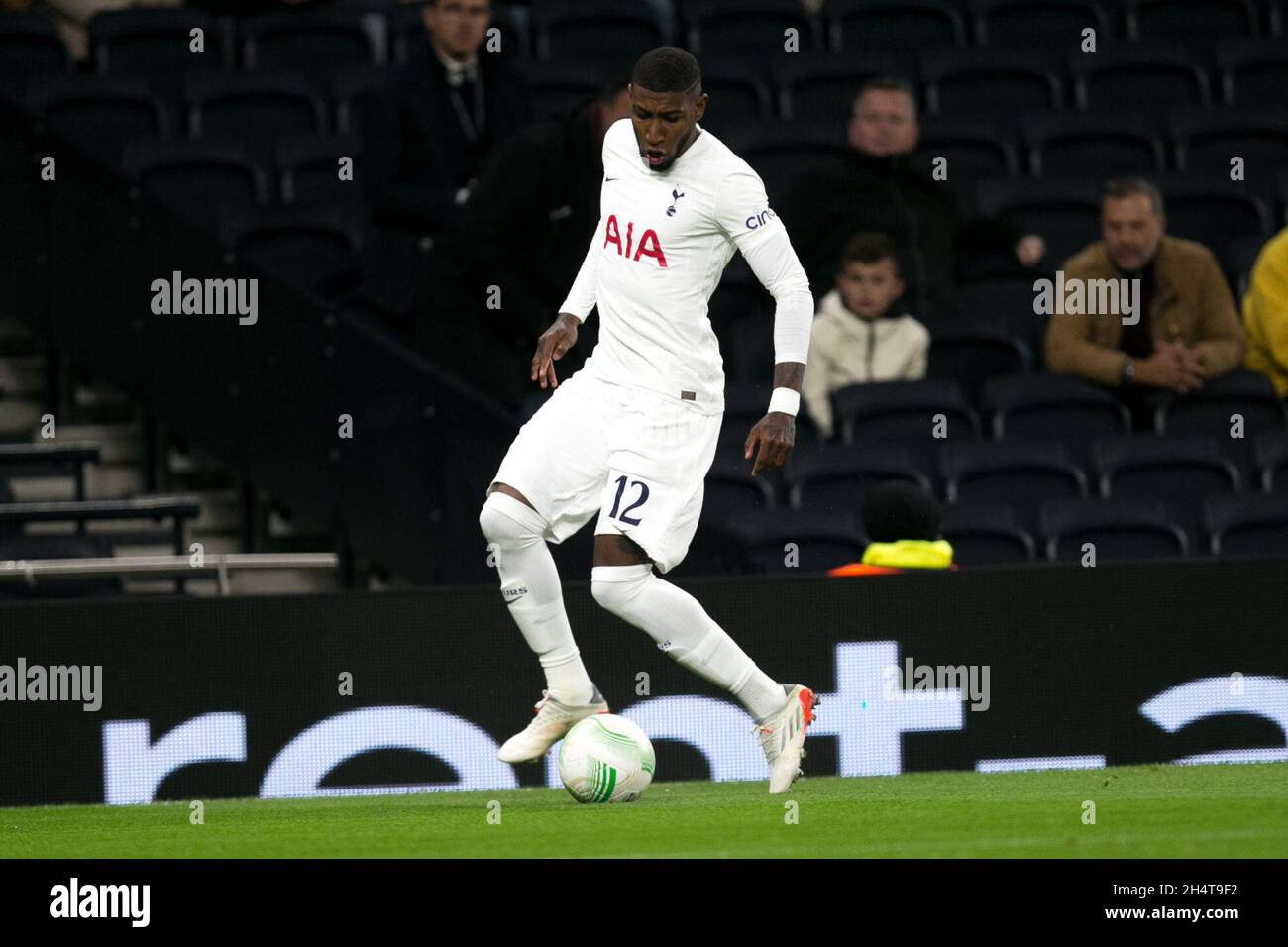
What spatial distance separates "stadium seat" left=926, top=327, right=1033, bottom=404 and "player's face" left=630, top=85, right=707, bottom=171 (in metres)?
4.30

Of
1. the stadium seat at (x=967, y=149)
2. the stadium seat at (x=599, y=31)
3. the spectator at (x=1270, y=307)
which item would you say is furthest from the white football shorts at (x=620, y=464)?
the stadium seat at (x=599, y=31)

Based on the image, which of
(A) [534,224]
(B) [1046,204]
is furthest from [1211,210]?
(A) [534,224]

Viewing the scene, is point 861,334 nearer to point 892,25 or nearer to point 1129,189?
point 1129,189

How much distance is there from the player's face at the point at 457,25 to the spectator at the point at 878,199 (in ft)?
5.49

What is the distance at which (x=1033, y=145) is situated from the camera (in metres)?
12.4

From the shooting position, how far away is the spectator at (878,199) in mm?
10727

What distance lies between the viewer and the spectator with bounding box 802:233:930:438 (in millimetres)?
10234

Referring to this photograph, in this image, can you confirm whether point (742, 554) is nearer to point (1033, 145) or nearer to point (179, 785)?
point (179, 785)

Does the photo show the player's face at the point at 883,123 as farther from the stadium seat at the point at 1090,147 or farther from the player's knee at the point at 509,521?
the player's knee at the point at 509,521

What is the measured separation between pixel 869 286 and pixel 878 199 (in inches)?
27.8

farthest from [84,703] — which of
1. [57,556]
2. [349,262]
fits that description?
[349,262]

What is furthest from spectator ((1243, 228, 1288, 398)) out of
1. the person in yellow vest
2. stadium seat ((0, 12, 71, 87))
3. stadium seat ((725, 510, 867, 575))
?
stadium seat ((0, 12, 71, 87))

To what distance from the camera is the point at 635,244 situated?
6793 millimetres
